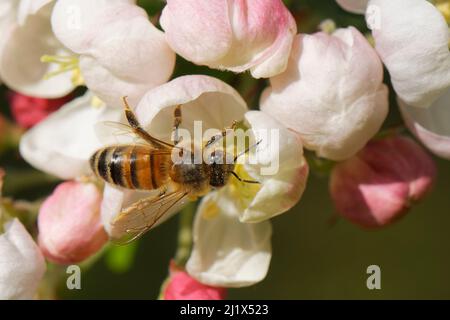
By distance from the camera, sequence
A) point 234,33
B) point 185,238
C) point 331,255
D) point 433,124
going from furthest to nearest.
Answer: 1. point 331,255
2. point 185,238
3. point 433,124
4. point 234,33

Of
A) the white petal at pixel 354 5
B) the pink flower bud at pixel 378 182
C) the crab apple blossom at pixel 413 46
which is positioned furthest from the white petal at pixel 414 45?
the pink flower bud at pixel 378 182

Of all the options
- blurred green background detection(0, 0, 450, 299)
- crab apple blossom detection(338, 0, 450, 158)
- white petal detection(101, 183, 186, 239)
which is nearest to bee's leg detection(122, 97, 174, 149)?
white petal detection(101, 183, 186, 239)

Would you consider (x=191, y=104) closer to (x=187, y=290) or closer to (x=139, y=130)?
(x=139, y=130)

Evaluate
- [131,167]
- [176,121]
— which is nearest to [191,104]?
[176,121]

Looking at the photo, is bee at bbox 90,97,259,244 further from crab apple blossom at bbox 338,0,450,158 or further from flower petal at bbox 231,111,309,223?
crab apple blossom at bbox 338,0,450,158
